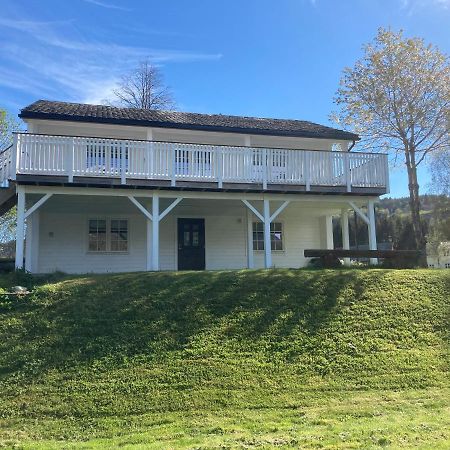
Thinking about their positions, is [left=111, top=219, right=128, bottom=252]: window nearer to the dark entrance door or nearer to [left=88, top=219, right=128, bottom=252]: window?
[left=88, top=219, right=128, bottom=252]: window

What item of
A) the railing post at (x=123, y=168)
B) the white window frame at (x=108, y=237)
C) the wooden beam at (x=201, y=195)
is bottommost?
the white window frame at (x=108, y=237)

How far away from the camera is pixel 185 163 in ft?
51.9

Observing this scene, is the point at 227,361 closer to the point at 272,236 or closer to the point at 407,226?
the point at 272,236

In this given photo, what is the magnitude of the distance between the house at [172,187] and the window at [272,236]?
0.04m

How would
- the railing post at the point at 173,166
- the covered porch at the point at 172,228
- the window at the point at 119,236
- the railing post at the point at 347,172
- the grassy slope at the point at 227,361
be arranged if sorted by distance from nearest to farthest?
the grassy slope at the point at 227,361 < the railing post at the point at 173,166 < the covered porch at the point at 172,228 < the railing post at the point at 347,172 < the window at the point at 119,236

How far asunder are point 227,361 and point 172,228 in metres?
10.0

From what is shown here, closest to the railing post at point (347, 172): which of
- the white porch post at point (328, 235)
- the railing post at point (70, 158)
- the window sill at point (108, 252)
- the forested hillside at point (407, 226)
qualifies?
the white porch post at point (328, 235)

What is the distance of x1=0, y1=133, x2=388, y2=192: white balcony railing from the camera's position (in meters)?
14.3

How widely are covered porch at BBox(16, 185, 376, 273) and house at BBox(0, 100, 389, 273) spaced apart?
39 mm

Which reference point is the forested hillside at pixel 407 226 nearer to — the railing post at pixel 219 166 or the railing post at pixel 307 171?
the railing post at pixel 307 171

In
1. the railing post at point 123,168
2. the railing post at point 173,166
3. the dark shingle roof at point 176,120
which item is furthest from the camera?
the dark shingle roof at point 176,120

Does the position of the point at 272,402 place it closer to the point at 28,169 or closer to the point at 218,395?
the point at 218,395

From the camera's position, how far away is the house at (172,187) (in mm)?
14680

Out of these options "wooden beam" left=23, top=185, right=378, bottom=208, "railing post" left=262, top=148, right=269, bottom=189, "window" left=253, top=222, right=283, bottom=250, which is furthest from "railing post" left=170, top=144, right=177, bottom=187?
"window" left=253, top=222, right=283, bottom=250
